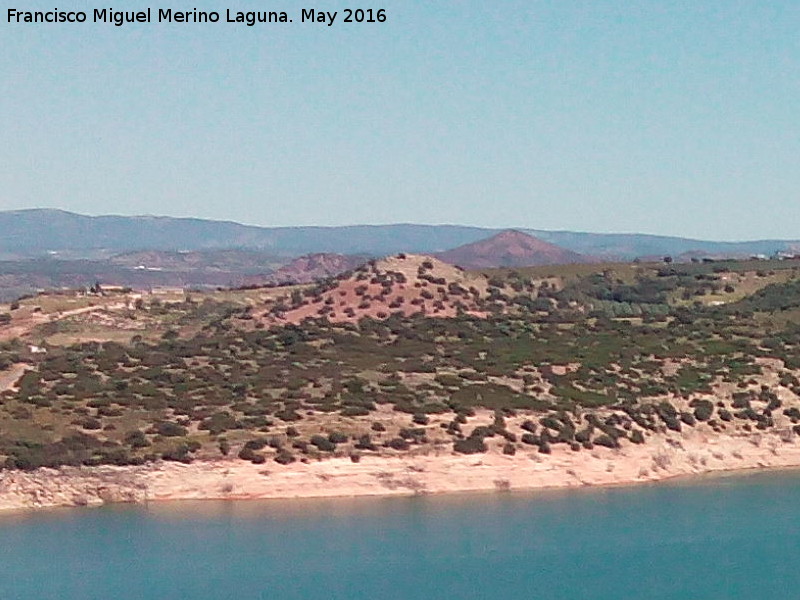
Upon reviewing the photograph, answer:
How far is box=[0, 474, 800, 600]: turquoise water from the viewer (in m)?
37.1

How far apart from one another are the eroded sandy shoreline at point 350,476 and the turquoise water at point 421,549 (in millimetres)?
1093

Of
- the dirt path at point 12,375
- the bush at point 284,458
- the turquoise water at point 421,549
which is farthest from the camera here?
the dirt path at point 12,375

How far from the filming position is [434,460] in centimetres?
5106

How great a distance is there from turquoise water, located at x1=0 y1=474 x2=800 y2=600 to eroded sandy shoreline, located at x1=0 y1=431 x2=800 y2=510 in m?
1.09

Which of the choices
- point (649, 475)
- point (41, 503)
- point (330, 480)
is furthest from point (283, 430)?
point (649, 475)

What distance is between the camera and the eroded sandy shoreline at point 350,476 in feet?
157

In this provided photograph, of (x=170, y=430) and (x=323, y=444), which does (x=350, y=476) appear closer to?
(x=323, y=444)

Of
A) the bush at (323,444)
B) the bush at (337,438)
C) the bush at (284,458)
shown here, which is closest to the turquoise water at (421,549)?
the bush at (284,458)

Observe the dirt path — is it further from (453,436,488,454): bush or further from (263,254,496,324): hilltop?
(263,254,496,324): hilltop

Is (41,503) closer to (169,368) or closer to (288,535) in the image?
(288,535)

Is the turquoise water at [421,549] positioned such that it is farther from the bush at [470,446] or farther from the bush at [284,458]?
the bush at [470,446]

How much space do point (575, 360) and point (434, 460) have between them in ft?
57.5

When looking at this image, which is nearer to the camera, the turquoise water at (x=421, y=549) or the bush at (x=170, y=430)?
the turquoise water at (x=421, y=549)

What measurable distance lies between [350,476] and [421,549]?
8838 mm
